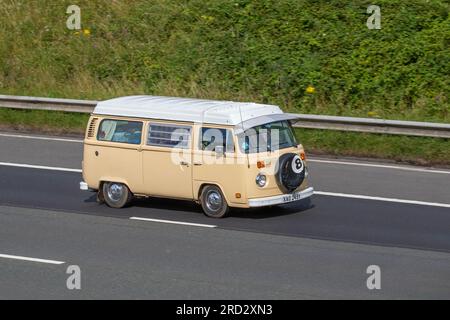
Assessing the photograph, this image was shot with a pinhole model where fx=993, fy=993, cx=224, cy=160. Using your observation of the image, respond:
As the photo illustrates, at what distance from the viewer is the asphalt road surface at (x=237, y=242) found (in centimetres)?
1259

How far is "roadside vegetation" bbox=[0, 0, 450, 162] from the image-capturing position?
23.1 metres

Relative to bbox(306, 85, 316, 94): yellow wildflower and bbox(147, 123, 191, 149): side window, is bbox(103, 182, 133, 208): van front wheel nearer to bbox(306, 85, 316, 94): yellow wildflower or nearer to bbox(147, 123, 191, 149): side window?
bbox(147, 123, 191, 149): side window

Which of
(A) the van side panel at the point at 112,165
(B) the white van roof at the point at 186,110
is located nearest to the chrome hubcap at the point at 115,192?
(A) the van side panel at the point at 112,165

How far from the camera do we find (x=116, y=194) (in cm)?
1695

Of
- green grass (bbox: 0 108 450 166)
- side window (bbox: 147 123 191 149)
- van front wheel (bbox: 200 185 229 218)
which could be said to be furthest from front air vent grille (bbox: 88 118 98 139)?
green grass (bbox: 0 108 450 166)

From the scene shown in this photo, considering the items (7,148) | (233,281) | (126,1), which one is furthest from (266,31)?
(233,281)

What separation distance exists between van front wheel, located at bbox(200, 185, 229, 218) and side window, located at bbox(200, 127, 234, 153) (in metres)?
0.66

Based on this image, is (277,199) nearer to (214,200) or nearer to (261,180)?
(261,180)

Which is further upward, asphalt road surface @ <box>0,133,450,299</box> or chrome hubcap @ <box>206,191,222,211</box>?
chrome hubcap @ <box>206,191,222,211</box>

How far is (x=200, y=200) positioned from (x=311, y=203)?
2.17 metres

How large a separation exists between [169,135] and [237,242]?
8.14 feet

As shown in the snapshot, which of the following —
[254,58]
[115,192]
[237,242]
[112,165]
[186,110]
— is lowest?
[237,242]

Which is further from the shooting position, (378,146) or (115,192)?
(378,146)

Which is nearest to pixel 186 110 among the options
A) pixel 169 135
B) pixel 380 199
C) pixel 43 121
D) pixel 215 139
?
pixel 169 135
